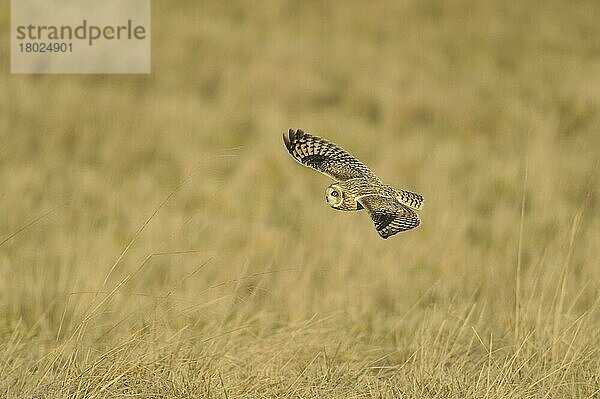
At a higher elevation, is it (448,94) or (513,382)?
(448,94)

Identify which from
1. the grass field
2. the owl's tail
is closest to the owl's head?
the owl's tail

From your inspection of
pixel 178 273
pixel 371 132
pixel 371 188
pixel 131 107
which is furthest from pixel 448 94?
pixel 371 188

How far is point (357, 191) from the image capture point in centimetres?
274

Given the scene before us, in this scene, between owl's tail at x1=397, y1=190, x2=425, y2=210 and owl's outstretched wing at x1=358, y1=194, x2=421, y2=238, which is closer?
owl's outstretched wing at x1=358, y1=194, x2=421, y2=238

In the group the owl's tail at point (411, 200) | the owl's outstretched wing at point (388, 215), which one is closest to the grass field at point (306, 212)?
the owl's tail at point (411, 200)

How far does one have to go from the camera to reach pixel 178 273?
7070 millimetres

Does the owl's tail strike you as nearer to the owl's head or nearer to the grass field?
the owl's head

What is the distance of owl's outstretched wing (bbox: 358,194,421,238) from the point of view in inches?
98.2

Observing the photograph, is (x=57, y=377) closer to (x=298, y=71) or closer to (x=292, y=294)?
(x=292, y=294)

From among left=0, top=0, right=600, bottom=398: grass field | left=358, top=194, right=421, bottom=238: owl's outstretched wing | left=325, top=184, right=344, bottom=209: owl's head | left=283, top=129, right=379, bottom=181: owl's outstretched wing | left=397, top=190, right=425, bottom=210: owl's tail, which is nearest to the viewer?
left=358, top=194, right=421, bottom=238: owl's outstretched wing

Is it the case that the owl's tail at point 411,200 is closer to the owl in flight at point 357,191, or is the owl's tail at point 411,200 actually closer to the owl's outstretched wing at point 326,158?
the owl in flight at point 357,191

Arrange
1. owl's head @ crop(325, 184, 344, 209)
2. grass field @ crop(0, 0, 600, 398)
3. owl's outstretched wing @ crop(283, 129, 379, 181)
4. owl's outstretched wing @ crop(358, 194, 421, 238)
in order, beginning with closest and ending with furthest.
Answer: owl's outstretched wing @ crop(358, 194, 421, 238) < owl's head @ crop(325, 184, 344, 209) < owl's outstretched wing @ crop(283, 129, 379, 181) < grass field @ crop(0, 0, 600, 398)

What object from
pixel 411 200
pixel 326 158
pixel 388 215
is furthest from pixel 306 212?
pixel 388 215

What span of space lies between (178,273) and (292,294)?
0.87 metres
